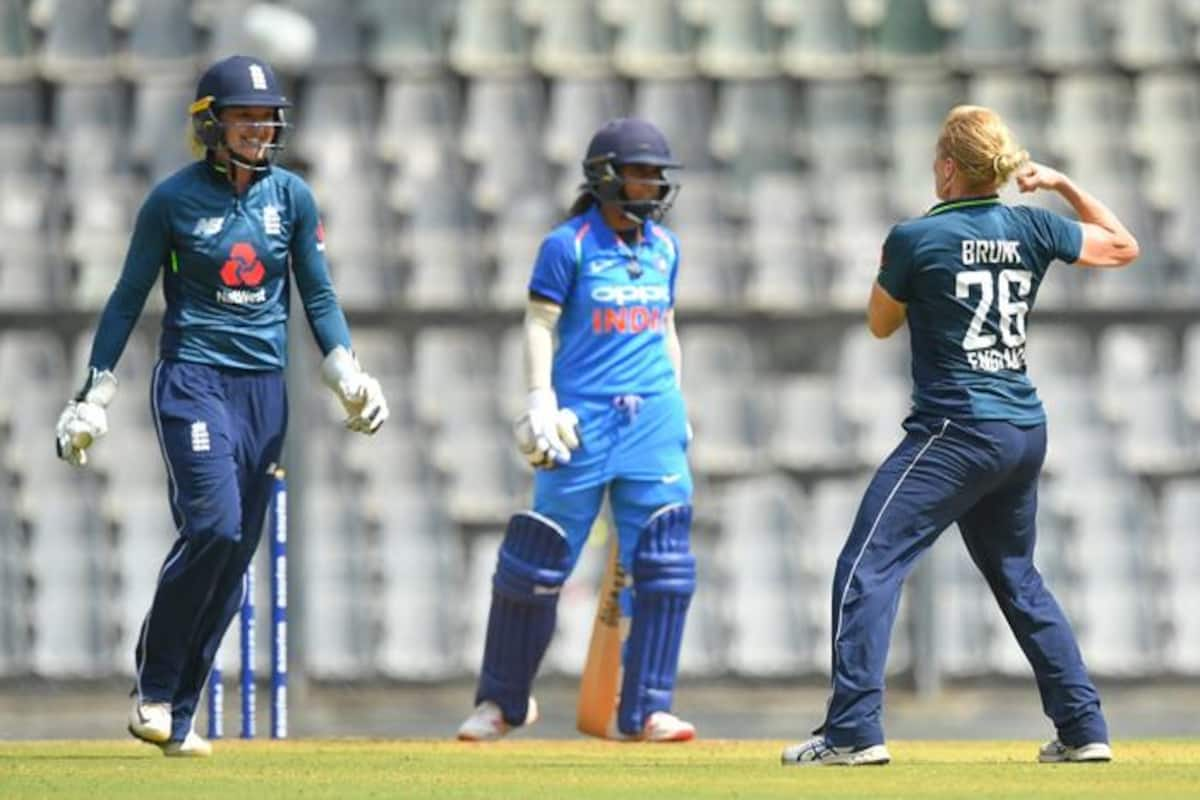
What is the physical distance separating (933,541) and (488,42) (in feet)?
28.9

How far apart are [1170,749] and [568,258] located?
2509 millimetres

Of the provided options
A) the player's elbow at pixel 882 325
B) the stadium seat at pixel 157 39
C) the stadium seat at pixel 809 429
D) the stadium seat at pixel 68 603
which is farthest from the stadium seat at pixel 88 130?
the player's elbow at pixel 882 325

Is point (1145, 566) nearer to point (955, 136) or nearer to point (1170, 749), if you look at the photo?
point (1170, 749)

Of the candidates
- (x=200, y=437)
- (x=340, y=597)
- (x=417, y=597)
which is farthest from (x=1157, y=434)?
(x=200, y=437)

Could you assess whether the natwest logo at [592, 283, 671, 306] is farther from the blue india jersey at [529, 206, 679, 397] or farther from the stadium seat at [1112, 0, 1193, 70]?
the stadium seat at [1112, 0, 1193, 70]

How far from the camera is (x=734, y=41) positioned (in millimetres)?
16281

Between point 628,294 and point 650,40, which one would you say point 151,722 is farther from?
point 650,40

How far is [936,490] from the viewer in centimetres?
771

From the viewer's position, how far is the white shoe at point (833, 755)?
25.3ft

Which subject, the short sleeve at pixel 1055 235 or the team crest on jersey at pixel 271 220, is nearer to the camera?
the short sleeve at pixel 1055 235

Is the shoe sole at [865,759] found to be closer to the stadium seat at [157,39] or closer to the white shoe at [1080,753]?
the white shoe at [1080,753]

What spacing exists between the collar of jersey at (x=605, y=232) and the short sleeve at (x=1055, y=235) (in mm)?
2164

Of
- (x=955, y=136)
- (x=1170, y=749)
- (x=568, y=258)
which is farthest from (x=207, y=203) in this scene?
(x=1170, y=749)

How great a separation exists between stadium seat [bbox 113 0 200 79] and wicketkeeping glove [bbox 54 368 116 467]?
7.76 m
